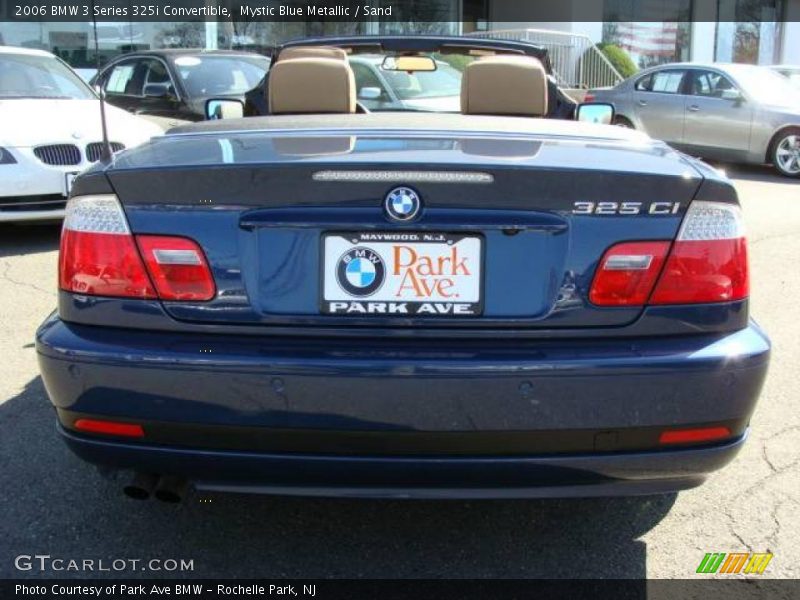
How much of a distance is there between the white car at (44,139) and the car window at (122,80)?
2234mm

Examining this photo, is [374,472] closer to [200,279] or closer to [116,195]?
[200,279]

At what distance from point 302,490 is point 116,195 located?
2.95 feet

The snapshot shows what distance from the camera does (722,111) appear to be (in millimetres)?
12047

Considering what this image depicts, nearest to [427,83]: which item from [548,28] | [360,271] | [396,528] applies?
[396,528]

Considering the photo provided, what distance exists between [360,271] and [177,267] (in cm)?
47

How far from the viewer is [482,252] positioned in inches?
86.8

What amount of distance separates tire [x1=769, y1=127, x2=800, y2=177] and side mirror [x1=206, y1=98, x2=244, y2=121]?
912cm

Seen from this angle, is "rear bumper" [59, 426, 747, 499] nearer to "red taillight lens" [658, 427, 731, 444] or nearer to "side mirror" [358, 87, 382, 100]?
"red taillight lens" [658, 427, 731, 444]

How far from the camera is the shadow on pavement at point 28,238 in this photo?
22.2 feet

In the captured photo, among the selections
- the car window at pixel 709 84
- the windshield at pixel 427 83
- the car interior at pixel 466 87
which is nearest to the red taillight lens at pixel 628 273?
the car interior at pixel 466 87

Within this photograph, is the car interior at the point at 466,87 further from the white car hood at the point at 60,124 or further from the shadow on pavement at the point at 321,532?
the white car hood at the point at 60,124

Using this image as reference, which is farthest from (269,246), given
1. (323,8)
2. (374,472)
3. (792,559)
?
(323,8)

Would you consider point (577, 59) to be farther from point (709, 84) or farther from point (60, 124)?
point (60, 124)

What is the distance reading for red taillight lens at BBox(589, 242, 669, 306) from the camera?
7.38ft
